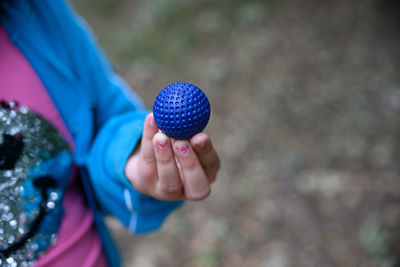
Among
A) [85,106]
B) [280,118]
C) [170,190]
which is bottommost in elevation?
[280,118]

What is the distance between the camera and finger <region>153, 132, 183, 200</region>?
71cm

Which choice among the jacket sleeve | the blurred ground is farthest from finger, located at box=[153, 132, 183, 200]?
the blurred ground

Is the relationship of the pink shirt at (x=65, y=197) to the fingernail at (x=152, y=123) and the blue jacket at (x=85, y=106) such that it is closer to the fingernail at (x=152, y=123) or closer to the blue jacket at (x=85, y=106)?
the blue jacket at (x=85, y=106)

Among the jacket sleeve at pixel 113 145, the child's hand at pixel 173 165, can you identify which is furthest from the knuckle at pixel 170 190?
the jacket sleeve at pixel 113 145

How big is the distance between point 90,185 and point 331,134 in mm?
1562

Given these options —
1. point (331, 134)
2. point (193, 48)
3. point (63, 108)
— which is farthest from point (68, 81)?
point (193, 48)

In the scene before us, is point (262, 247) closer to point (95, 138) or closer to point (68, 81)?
point (95, 138)

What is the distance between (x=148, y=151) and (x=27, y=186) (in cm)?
26

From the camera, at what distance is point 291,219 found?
1937 millimetres

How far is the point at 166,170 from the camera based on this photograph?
755 mm

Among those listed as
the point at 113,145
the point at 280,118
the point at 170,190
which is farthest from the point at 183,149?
the point at 280,118

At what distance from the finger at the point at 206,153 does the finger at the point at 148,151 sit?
9 cm

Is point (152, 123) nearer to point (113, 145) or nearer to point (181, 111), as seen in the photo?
point (181, 111)

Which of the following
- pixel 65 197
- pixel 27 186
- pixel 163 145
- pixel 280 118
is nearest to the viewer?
pixel 163 145
